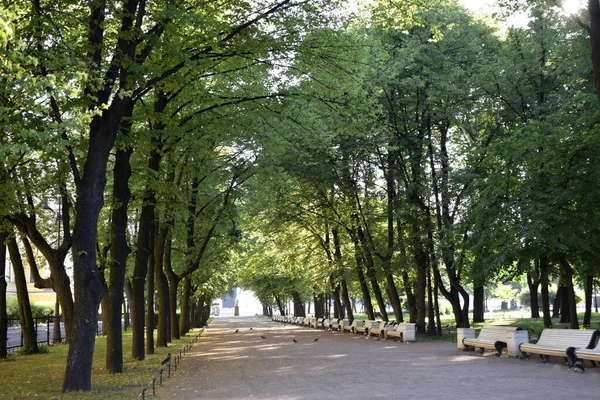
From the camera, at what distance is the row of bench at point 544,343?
1419 cm

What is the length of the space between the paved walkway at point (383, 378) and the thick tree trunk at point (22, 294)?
284 inches

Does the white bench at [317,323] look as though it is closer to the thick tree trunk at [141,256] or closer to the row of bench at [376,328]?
the row of bench at [376,328]

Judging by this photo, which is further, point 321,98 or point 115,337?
point 321,98

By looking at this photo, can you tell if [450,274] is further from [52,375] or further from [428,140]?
[52,375]

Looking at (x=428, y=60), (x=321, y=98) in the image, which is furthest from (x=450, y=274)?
(x=321, y=98)

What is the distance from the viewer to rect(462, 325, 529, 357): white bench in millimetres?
17484

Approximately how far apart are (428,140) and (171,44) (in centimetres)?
1666

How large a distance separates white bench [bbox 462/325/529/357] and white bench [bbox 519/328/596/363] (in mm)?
359

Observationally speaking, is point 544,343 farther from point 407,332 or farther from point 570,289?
point 407,332

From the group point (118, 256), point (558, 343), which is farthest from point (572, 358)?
point (118, 256)

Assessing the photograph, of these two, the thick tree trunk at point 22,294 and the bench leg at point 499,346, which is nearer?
the bench leg at point 499,346

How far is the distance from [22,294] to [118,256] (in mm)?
9312

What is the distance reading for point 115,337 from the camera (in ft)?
53.8

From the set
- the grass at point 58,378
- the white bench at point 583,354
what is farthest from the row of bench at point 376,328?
the white bench at point 583,354
